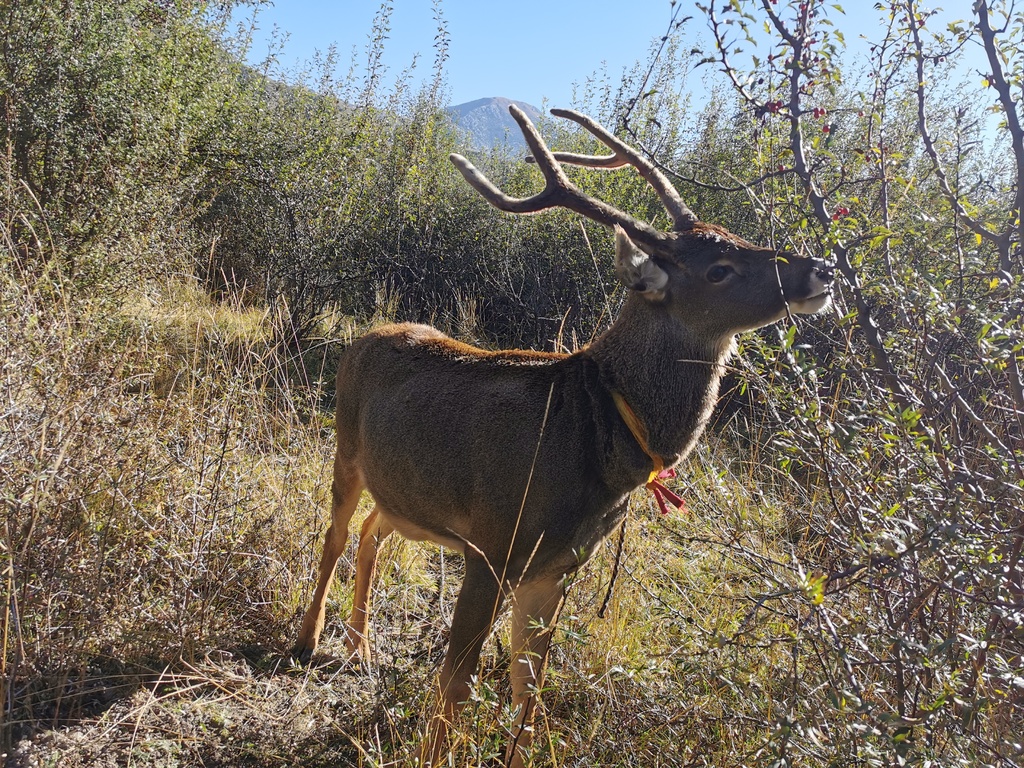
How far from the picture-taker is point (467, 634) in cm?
329

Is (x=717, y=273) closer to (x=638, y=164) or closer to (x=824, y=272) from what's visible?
(x=824, y=272)

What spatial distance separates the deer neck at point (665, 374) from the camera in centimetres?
348

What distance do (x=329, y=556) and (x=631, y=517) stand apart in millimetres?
1898

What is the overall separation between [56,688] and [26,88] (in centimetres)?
565

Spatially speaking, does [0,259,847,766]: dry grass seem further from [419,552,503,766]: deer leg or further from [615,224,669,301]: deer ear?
[615,224,669,301]: deer ear

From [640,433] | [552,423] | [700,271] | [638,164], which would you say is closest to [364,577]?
[552,423]

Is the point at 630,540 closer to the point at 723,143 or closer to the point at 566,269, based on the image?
the point at 566,269

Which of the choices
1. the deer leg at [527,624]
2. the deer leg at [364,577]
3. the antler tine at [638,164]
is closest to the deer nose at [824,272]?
the antler tine at [638,164]

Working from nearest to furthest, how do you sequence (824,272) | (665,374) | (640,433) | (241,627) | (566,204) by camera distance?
(824,272)
(640,433)
(665,374)
(566,204)
(241,627)

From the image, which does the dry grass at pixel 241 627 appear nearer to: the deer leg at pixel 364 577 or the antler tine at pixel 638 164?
the deer leg at pixel 364 577

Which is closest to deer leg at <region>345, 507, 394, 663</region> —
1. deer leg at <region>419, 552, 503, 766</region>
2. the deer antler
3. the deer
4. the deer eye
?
the deer

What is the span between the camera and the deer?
327cm


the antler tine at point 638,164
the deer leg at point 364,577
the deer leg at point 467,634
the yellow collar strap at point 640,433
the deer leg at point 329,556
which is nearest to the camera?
the deer leg at point 467,634

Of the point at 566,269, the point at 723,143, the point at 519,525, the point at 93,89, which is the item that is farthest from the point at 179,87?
the point at 519,525
